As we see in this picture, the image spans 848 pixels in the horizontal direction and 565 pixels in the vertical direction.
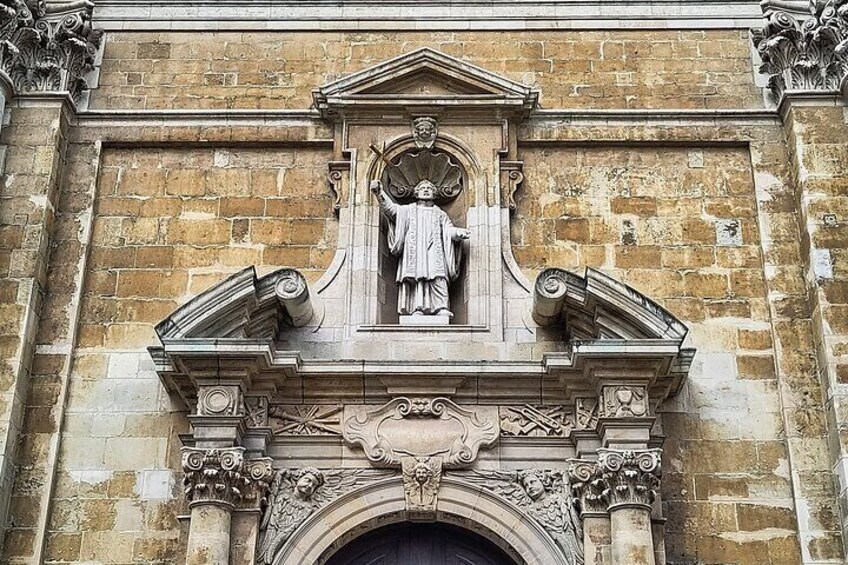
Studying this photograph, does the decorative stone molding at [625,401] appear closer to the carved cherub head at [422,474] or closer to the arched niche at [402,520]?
the arched niche at [402,520]

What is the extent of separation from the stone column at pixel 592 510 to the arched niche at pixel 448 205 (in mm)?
1648

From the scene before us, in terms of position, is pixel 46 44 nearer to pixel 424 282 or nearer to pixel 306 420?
pixel 424 282

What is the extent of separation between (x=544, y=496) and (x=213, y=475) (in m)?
2.48

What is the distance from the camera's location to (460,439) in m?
9.69

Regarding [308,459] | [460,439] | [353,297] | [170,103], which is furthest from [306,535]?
[170,103]

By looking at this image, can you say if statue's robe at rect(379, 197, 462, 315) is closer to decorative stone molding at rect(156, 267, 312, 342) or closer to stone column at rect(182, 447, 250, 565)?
decorative stone molding at rect(156, 267, 312, 342)

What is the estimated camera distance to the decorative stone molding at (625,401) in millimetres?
9438

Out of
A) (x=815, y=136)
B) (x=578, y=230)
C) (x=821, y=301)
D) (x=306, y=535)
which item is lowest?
(x=306, y=535)

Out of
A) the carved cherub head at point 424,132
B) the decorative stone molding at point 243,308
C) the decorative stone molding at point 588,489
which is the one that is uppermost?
the carved cherub head at point 424,132

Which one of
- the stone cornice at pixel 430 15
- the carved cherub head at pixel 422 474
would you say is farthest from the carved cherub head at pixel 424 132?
the carved cherub head at pixel 422 474

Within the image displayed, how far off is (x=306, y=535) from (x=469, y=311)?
2251mm

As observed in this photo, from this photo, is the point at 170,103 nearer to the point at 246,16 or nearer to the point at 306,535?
the point at 246,16

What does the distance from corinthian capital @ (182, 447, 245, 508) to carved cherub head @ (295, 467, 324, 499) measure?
18.6 inches

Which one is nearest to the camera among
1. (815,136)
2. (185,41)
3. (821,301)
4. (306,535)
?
(306,535)
